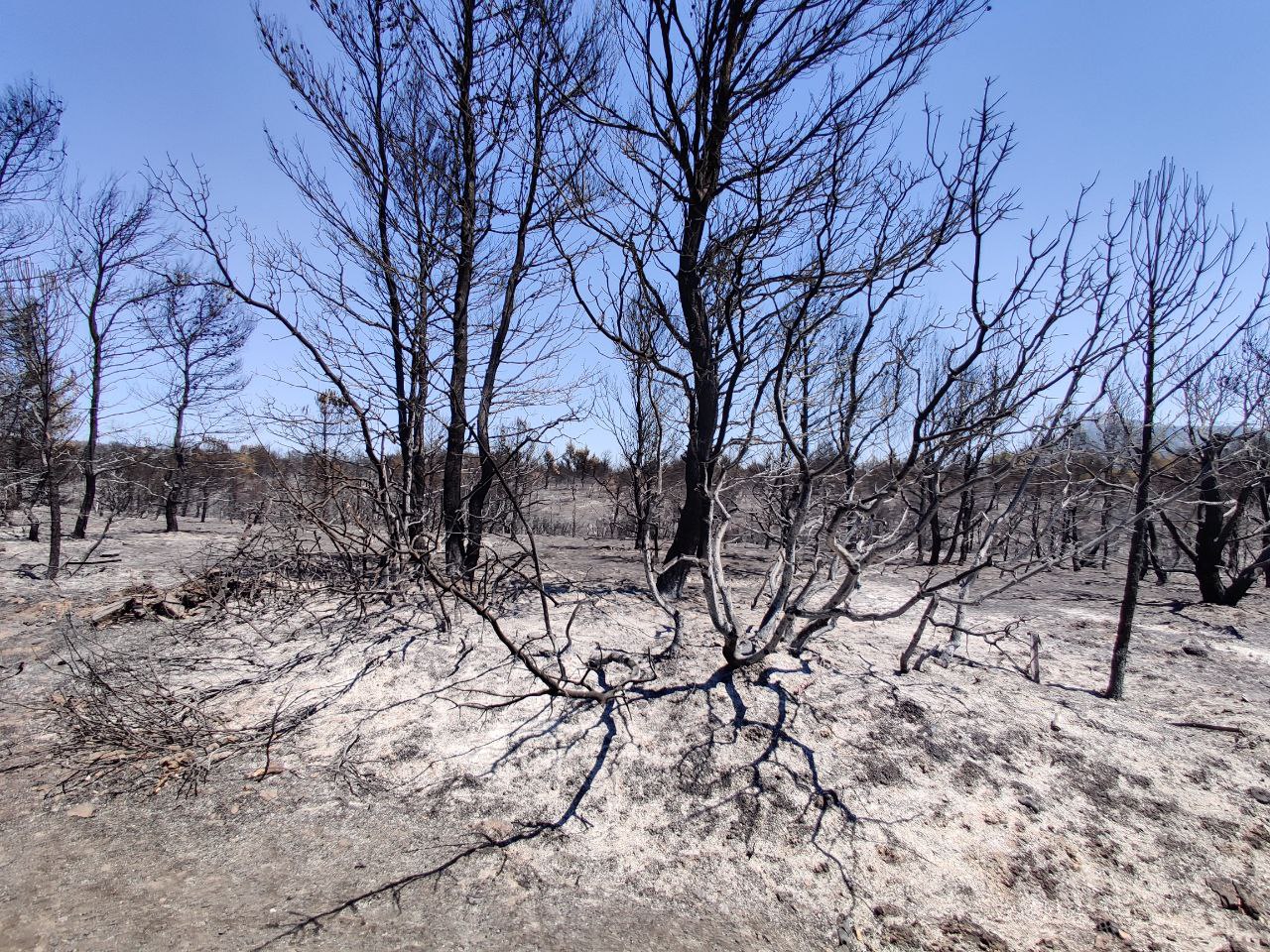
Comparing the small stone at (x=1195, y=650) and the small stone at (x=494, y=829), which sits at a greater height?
the small stone at (x=1195, y=650)

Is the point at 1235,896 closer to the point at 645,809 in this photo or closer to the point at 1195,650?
the point at 645,809

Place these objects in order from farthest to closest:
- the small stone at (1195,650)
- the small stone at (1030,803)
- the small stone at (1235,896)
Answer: the small stone at (1195,650) < the small stone at (1030,803) < the small stone at (1235,896)

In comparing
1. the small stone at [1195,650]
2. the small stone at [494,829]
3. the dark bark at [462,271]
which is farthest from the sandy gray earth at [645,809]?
the dark bark at [462,271]

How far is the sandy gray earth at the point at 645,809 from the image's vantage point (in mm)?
2641

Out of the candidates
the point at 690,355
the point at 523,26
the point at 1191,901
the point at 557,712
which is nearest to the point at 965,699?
the point at 1191,901

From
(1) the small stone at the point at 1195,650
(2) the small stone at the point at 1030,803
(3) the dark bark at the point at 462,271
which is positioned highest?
(3) the dark bark at the point at 462,271

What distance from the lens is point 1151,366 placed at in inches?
167

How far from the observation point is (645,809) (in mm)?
3357

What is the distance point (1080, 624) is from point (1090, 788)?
4.05 metres

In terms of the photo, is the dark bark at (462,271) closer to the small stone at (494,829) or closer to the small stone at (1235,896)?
the small stone at (494,829)

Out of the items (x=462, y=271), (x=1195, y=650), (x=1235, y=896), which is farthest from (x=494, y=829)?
(x=1195, y=650)

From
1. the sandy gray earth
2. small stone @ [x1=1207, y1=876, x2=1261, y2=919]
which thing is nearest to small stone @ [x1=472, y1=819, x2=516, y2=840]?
the sandy gray earth

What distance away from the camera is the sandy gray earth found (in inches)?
104

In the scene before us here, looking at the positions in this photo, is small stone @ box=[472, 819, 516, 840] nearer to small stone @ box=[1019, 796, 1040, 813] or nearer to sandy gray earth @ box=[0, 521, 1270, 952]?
sandy gray earth @ box=[0, 521, 1270, 952]
